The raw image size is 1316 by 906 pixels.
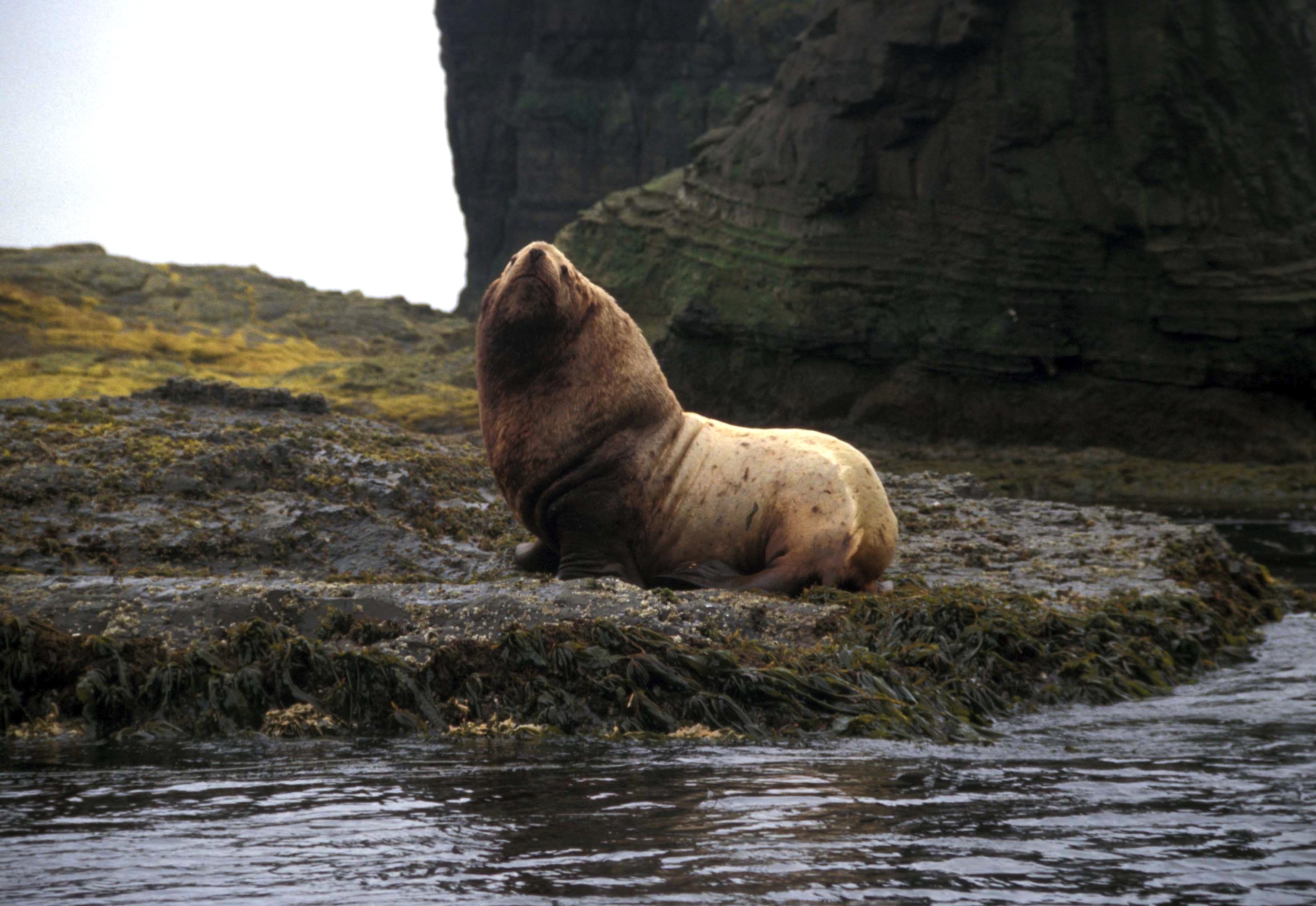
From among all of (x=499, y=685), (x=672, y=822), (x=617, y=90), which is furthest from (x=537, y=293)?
(x=617, y=90)

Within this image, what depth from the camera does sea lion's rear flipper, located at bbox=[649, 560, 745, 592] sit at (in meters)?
6.80

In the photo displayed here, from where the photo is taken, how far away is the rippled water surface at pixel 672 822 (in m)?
3.07

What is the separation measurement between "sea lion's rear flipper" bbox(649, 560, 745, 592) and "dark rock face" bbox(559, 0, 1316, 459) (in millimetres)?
19294

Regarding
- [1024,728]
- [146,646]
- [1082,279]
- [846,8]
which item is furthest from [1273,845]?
[846,8]

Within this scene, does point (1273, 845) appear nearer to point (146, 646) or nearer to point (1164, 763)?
point (1164, 763)

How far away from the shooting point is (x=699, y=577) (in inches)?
270

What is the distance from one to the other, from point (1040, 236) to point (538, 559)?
2062 centimetres

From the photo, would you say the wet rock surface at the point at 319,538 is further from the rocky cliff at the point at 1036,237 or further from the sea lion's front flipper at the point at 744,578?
the rocky cliff at the point at 1036,237

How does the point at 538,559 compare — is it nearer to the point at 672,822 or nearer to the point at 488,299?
the point at 488,299

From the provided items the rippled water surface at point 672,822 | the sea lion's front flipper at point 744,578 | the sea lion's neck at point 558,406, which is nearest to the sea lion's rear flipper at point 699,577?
the sea lion's front flipper at point 744,578

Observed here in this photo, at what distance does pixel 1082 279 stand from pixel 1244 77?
4.90m

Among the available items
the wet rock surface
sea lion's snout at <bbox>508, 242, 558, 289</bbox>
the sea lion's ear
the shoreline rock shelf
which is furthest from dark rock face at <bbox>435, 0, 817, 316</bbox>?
sea lion's snout at <bbox>508, 242, 558, 289</bbox>

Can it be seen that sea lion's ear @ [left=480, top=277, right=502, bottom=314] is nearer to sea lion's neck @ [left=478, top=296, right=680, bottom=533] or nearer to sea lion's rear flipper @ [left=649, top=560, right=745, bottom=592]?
sea lion's neck @ [left=478, top=296, right=680, bottom=533]

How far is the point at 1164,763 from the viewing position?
182 inches
